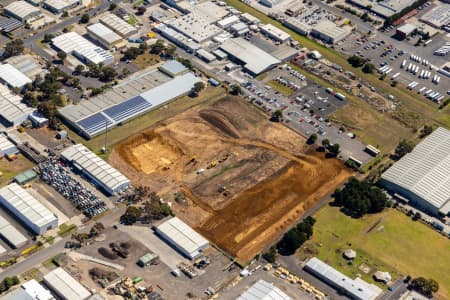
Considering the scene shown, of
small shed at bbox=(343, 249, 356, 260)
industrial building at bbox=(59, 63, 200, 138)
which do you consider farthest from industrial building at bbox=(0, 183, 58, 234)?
small shed at bbox=(343, 249, 356, 260)

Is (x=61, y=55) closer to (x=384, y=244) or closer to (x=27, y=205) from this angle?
(x=27, y=205)

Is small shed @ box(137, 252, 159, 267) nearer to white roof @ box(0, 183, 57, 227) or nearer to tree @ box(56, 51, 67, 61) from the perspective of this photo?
white roof @ box(0, 183, 57, 227)

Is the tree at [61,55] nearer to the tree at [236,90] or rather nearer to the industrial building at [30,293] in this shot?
the tree at [236,90]

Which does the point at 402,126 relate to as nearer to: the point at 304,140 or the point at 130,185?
the point at 304,140

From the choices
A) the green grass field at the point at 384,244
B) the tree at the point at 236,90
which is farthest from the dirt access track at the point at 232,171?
the green grass field at the point at 384,244

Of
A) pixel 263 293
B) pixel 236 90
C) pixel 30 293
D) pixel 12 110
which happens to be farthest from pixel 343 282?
pixel 12 110
